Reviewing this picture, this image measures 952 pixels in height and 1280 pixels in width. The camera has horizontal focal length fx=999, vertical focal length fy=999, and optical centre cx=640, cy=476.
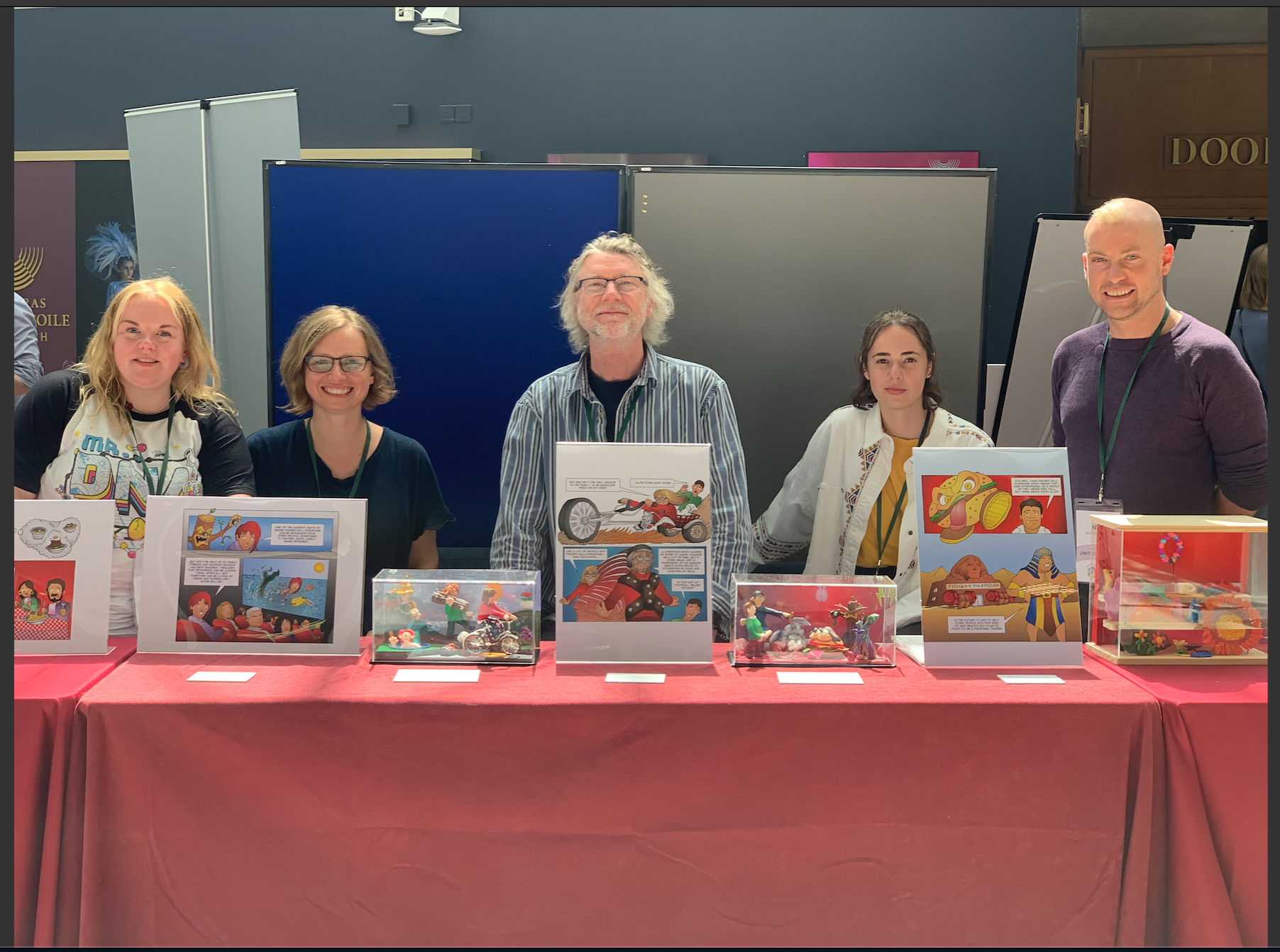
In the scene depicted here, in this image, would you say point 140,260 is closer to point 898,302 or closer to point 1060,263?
point 898,302

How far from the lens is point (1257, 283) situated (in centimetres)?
378

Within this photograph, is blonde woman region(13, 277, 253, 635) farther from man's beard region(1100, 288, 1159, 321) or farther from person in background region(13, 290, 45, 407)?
man's beard region(1100, 288, 1159, 321)

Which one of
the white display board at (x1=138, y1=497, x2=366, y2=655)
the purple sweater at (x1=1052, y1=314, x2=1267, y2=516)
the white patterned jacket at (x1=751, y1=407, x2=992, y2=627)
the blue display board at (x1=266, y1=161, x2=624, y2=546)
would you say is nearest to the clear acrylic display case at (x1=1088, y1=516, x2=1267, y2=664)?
the purple sweater at (x1=1052, y1=314, x2=1267, y2=516)

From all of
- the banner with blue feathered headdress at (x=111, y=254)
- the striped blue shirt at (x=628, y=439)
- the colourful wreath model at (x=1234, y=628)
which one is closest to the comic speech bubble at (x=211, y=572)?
the striped blue shirt at (x=628, y=439)

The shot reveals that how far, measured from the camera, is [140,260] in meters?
3.82

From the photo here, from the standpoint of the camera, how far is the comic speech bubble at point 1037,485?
6.41 feet

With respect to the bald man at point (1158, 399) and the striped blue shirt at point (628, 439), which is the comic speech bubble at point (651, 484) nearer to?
the striped blue shirt at point (628, 439)

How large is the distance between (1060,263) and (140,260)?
341 cm

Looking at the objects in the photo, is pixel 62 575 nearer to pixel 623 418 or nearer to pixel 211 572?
pixel 211 572

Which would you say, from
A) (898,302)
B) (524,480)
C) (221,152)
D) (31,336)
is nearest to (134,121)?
(221,152)

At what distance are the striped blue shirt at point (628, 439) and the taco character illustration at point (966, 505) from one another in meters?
0.51

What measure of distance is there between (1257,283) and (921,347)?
1.91 metres

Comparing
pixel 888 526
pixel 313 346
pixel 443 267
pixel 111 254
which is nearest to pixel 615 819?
pixel 888 526

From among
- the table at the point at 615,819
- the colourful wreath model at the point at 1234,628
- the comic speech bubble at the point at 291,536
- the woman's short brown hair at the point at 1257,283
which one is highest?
the woman's short brown hair at the point at 1257,283
